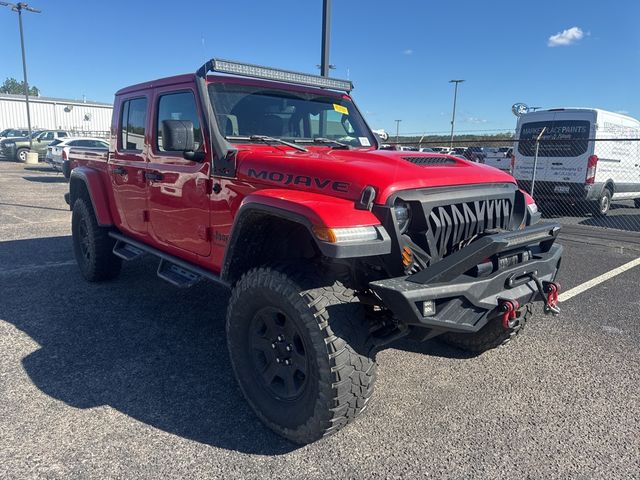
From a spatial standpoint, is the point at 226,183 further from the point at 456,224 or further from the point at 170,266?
the point at 456,224

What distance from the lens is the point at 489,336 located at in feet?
11.7

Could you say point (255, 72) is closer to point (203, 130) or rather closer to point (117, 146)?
point (203, 130)

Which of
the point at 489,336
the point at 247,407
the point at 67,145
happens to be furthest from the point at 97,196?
the point at 67,145

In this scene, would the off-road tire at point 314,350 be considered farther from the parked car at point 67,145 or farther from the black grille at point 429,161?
the parked car at point 67,145

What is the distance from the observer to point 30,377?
3.26m

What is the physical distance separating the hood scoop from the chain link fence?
712 cm

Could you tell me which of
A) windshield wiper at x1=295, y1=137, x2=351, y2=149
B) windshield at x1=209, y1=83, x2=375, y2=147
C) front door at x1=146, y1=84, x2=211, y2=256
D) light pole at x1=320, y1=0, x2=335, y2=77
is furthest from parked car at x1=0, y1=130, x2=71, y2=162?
windshield wiper at x1=295, y1=137, x2=351, y2=149

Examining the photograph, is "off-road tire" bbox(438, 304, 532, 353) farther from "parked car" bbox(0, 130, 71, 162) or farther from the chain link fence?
"parked car" bbox(0, 130, 71, 162)

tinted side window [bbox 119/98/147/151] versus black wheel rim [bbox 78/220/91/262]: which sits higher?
tinted side window [bbox 119/98/147/151]

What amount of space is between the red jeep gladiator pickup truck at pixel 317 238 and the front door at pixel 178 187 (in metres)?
0.02

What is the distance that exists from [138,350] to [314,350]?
74.3 inches

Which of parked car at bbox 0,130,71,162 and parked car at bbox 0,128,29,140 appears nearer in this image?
parked car at bbox 0,130,71,162

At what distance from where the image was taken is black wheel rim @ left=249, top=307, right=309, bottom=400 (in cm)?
265

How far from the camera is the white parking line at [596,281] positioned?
525 cm
